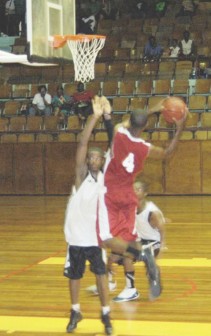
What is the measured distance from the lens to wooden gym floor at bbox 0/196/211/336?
21.4 ft

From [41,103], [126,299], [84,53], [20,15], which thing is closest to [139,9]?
[20,15]

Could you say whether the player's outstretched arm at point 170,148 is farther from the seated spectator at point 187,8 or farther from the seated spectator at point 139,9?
the seated spectator at point 139,9

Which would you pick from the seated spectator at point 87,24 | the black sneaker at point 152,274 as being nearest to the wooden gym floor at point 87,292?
the black sneaker at point 152,274

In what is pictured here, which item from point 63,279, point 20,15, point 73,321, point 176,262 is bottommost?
point 176,262

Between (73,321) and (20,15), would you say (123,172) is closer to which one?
(73,321)

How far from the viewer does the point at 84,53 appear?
11312mm

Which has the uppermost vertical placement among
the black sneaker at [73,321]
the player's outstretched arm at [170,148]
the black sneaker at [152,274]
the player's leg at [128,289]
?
the player's outstretched arm at [170,148]

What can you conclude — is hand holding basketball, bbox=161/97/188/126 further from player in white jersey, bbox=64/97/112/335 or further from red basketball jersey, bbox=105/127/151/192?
player in white jersey, bbox=64/97/112/335

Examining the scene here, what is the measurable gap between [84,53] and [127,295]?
4797mm

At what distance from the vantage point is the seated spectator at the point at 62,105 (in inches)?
757

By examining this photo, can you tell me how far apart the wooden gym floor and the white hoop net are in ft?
8.43

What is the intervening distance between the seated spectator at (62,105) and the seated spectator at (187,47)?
10.4ft

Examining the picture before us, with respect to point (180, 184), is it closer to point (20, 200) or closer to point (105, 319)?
point (20, 200)

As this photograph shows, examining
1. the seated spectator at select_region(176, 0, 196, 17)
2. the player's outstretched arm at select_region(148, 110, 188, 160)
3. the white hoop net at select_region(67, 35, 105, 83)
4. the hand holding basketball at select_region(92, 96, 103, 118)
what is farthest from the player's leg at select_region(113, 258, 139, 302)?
the seated spectator at select_region(176, 0, 196, 17)
